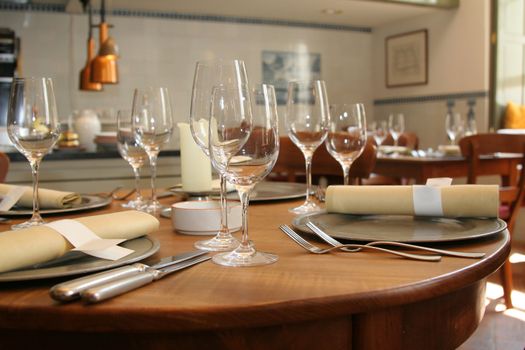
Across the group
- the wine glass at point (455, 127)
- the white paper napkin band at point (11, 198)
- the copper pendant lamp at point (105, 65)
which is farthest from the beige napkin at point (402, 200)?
the wine glass at point (455, 127)

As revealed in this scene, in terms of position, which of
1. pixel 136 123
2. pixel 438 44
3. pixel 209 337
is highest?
pixel 438 44

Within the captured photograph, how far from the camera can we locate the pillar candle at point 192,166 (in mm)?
1253

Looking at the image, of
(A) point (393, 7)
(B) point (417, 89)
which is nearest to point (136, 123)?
(A) point (393, 7)

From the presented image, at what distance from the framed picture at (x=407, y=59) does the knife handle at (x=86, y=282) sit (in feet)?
22.1

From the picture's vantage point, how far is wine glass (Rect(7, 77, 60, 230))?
0.98 metres

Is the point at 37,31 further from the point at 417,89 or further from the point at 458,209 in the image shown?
the point at 458,209

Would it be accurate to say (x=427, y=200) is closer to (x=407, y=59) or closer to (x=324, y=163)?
(x=324, y=163)

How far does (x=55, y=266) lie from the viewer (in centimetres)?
64

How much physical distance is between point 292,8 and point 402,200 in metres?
5.85

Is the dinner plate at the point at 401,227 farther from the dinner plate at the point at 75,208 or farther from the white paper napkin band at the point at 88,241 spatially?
the dinner plate at the point at 75,208

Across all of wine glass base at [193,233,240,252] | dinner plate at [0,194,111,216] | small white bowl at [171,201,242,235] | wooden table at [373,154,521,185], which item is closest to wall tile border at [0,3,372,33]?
wooden table at [373,154,521,185]

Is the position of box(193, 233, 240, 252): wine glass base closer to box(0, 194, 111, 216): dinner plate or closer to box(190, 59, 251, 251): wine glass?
box(190, 59, 251, 251): wine glass

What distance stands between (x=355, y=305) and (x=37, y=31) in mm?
6157

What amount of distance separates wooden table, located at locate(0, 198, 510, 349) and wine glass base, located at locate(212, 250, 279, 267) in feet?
0.05
